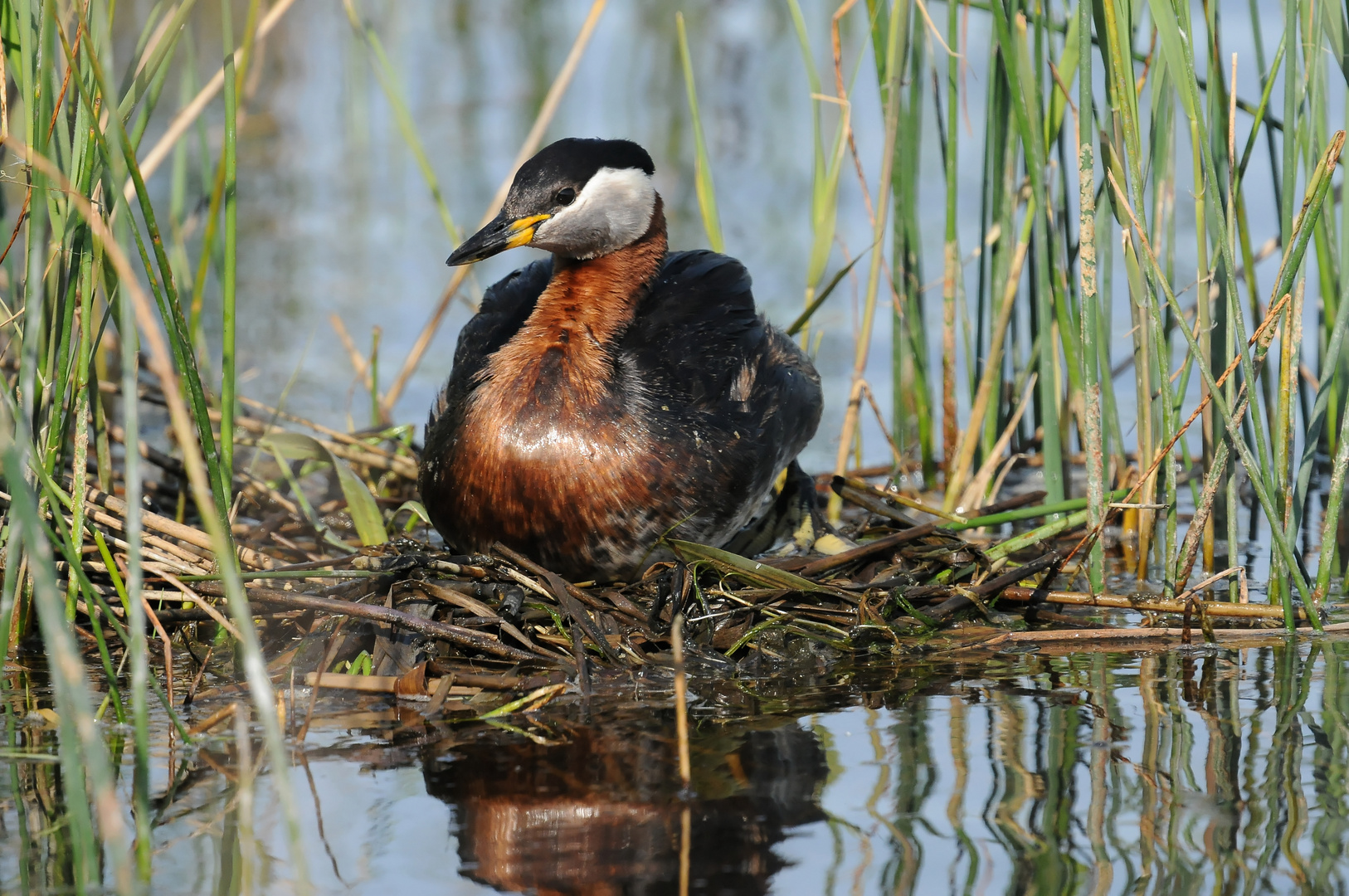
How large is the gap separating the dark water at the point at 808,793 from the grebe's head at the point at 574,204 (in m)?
1.38

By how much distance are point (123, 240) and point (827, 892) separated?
1.66m

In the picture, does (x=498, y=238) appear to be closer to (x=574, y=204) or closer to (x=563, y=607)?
(x=574, y=204)

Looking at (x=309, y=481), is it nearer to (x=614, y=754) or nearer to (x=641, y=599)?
(x=641, y=599)

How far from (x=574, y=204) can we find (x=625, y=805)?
2.08 meters

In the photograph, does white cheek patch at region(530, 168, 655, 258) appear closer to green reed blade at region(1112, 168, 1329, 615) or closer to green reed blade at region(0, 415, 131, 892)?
green reed blade at region(1112, 168, 1329, 615)

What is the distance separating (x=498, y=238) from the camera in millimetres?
4180

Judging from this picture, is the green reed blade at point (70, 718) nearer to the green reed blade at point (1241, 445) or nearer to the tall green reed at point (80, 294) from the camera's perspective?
the tall green reed at point (80, 294)

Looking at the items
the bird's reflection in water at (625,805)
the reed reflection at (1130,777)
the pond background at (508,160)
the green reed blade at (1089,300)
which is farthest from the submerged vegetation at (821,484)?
the pond background at (508,160)

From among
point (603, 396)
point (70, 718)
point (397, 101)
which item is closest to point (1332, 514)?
point (603, 396)

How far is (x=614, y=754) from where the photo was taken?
3.06 meters

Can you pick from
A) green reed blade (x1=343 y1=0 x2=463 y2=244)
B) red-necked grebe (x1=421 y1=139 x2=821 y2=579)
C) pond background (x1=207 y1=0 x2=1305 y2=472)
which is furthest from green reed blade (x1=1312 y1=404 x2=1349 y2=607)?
green reed blade (x1=343 y1=0 x2=463 y2=244)

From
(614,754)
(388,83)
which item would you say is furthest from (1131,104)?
(388,83)

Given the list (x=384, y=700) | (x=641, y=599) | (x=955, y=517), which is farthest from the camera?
(x=955, y=517)

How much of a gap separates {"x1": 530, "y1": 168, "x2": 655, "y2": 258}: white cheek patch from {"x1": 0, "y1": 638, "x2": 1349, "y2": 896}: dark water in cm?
141
